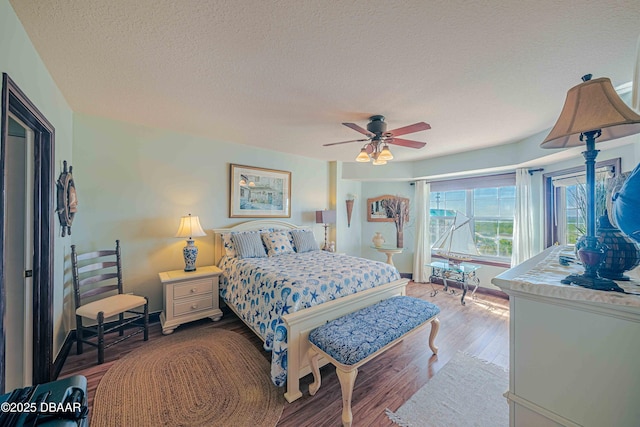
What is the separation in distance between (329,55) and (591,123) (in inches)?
57.7

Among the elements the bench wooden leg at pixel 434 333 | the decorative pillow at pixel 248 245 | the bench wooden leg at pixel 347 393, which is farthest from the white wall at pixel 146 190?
the bench wooden leg at pixel 434 333

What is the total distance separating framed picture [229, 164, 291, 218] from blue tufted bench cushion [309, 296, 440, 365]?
247cm

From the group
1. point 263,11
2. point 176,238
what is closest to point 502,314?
point 263,11

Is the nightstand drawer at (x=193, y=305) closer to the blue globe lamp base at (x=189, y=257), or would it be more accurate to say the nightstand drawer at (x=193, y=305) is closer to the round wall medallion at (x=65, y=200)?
the blue globe lamp base at (x=189, y=257)

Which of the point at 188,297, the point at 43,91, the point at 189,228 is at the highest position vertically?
the point at 43,91

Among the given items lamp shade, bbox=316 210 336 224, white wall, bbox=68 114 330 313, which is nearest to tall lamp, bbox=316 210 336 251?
lamp shade, bbox=316 210 336 224

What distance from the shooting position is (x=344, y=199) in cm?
517

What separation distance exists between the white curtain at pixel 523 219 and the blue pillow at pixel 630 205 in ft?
11.1

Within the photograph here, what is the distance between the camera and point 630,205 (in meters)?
0.82

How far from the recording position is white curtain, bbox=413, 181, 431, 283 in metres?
4.82

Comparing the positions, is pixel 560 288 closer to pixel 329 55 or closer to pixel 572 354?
pixel 572 354

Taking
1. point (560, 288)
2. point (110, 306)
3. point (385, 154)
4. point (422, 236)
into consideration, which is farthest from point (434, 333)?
point (110, 306)

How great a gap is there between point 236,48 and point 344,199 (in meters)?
3.84

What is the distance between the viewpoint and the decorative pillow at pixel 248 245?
319 centimetres
